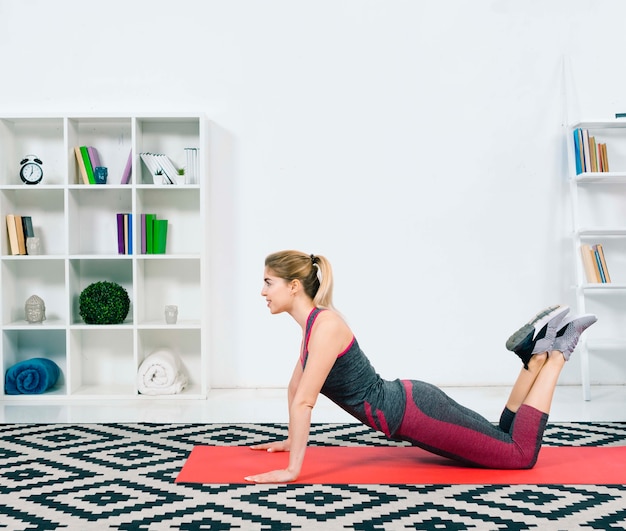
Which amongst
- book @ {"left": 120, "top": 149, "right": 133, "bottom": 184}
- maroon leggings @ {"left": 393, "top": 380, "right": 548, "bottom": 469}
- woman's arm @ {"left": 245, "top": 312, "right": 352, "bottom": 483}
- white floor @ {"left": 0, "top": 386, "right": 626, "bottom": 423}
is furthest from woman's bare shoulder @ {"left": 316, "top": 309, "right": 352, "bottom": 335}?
book @ {"left": 120, "top": 149, "right": 133, "bottom": 184}

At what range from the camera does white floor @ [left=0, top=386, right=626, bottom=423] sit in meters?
4.09

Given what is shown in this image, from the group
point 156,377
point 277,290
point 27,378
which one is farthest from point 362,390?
point 27,378

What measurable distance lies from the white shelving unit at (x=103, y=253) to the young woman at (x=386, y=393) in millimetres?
1936

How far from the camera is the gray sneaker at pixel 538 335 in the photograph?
3053 mm

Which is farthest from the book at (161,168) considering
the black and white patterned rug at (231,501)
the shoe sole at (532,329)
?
the shoe sole at (532,329)

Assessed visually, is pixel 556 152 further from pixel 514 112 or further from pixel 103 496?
pixel 103 496

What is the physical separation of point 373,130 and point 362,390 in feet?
7.82

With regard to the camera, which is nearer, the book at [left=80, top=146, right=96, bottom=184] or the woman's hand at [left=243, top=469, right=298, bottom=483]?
the woman's hand at [left=243, top=469, right=298, bottom=483]

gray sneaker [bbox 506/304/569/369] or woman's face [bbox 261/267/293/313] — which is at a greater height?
woman's face [bbox 261/267/293/313]

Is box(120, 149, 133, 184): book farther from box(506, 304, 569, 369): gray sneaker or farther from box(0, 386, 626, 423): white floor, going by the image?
box(506, 304, 569, 369): gray sneaker

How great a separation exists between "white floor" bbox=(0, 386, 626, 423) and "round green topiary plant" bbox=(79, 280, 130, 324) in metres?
0.46

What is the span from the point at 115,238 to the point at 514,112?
2518mm

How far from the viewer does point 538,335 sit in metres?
3.07

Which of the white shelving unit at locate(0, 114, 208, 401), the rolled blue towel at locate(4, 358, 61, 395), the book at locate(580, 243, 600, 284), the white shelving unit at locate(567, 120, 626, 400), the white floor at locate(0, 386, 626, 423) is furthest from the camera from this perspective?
the white shelving unit at locate(567, 120, 626, 400)
